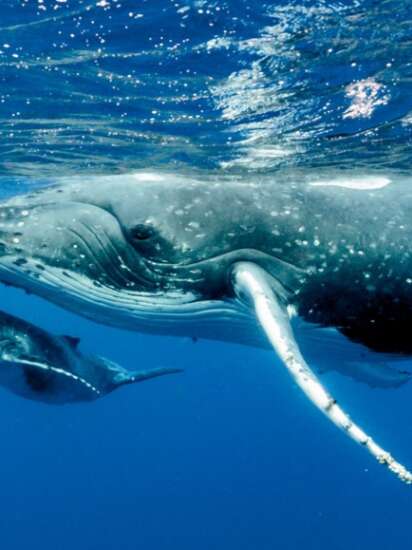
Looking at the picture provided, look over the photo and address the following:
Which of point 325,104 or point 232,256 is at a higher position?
point 325,104

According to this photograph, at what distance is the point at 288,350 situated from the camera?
4859 millimetres

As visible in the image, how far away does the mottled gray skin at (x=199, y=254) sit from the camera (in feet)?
20.5

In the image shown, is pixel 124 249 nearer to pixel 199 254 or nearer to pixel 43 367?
pixel 199 254

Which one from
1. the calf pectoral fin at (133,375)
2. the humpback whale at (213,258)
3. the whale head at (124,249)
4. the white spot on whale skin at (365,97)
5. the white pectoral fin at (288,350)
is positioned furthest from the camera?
the white spot on whale skin at (365,97)

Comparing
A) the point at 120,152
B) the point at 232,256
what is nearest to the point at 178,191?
the point at 232,256

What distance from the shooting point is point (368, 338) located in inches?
278

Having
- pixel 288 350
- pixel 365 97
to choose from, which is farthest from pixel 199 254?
pixel 365 97

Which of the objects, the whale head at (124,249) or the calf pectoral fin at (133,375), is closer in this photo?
the whale head at (124,249)

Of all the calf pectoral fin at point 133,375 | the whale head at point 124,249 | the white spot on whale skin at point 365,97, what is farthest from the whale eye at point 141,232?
the white spot on whale skin at point 365,97

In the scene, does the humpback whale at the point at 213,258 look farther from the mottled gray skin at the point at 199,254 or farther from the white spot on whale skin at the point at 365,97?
the white spot on whale skin at the point at 365,97

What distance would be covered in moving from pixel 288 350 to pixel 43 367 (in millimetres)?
3188

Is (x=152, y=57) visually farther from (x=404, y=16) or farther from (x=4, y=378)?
(x=4, y=378)

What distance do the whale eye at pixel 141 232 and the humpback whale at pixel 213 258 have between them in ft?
0.04

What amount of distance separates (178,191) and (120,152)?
27.2 ft
